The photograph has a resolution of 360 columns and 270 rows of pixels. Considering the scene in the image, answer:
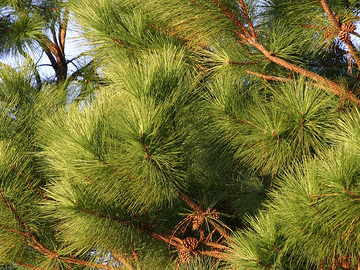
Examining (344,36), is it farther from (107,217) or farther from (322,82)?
(107,217)

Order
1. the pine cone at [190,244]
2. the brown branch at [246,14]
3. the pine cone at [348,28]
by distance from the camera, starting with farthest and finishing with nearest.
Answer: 1. the pine cone at [190,244]
2. the brown branch at [246,14]
3. the pine cone at [348,28]

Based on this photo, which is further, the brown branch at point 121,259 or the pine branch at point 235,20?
the brown branch at point 121,259

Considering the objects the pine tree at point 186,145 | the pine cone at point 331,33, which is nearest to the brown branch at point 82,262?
the pine tree at point 186,145

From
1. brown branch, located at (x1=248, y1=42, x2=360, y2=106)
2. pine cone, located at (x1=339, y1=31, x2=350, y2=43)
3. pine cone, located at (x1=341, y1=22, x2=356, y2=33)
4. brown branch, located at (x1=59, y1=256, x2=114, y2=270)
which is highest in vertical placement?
pine cone, located at (x1=341, y1=22, x2=356, y2=33)

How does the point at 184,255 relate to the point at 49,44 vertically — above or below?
below

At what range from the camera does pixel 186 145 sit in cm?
167

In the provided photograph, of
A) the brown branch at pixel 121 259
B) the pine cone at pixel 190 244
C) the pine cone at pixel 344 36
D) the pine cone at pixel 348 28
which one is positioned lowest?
the brown branch at pixel 121 259

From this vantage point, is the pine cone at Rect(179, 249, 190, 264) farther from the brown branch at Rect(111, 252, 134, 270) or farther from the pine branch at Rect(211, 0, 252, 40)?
the pine branch at Rect(211, 0, 252, 40)

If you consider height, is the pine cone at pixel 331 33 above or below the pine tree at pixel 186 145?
above

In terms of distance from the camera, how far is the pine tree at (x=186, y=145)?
4.90 ft

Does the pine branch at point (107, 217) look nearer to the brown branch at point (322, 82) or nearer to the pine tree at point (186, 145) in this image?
the pine tree at point (186, 145)

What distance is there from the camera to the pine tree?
1492 millimetres

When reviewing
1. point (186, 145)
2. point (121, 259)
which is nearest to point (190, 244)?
point (121, 259)

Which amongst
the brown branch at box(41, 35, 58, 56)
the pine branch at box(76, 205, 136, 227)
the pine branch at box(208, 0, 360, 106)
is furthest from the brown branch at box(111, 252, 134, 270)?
the brown branch at box(41, 35, 58, 56)
